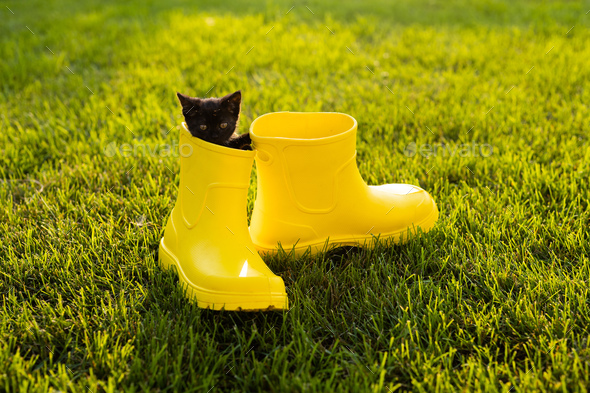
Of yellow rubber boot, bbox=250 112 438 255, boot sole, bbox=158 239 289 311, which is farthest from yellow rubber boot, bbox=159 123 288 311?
yellow rubber boot, bbox=250 112 438 255

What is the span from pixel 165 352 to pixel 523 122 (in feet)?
8.33

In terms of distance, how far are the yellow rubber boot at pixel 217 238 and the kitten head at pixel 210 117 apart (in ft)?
0.13

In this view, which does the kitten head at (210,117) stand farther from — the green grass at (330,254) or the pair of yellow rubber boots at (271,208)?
the green grass at (330,254)

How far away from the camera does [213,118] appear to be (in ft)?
4.82

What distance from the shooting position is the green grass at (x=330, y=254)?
47.8 inches

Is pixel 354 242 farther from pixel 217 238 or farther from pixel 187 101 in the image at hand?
pixel 187 101

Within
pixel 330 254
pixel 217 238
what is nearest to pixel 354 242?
pixel 330 254

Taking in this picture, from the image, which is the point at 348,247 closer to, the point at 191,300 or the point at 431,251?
the point at 431,251

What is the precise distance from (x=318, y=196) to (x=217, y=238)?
40 cm

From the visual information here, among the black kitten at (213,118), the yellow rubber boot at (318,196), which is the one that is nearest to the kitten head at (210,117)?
the black kitten at (213,118)

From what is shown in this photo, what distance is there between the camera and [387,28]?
480 centimetres

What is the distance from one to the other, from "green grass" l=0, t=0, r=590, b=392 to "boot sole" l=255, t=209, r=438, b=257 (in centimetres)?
4

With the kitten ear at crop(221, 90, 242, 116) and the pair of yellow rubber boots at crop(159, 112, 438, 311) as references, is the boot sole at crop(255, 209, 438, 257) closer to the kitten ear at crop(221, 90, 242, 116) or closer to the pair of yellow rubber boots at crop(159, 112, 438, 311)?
the pair of yellow rubber boots at crop(159, 112, 438, 311)

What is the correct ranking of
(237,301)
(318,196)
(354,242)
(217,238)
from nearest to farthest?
(237,301) < (217,238) < (318,196) < (354,242)
